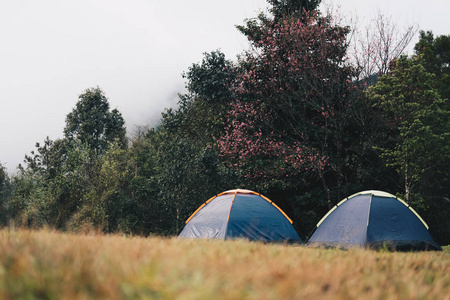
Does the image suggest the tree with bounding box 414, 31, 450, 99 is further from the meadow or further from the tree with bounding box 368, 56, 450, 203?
the meadow

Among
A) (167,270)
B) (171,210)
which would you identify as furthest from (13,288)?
(171,210)

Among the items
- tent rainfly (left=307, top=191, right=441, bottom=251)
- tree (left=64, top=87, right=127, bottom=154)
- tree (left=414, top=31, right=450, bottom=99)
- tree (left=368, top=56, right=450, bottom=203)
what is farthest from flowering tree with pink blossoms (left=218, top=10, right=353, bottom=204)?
tree (left=64, top=87, right=127, bottom=154)

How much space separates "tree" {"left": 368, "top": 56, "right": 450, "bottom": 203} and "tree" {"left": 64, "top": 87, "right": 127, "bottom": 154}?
85.2 ft

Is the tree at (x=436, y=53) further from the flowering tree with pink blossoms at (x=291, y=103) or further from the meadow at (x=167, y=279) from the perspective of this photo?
the meadow at (x=167, y=279)

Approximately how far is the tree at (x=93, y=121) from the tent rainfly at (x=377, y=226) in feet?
91.2

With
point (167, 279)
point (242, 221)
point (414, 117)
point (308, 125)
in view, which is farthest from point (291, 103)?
point (167, 279)

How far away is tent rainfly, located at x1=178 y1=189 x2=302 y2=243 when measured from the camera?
10.3 meters

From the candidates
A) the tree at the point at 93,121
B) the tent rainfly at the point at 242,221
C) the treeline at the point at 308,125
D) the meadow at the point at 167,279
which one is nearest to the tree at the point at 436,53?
the treeline at the point at 308,125

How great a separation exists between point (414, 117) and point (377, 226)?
6.63 metres

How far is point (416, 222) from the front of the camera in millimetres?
10312

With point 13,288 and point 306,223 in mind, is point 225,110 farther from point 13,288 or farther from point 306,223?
point 13,288

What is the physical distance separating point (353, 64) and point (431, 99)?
4.12 meters

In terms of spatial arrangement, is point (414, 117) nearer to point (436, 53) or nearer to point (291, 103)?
point (291, 103)

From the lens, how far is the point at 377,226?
9914 mm
